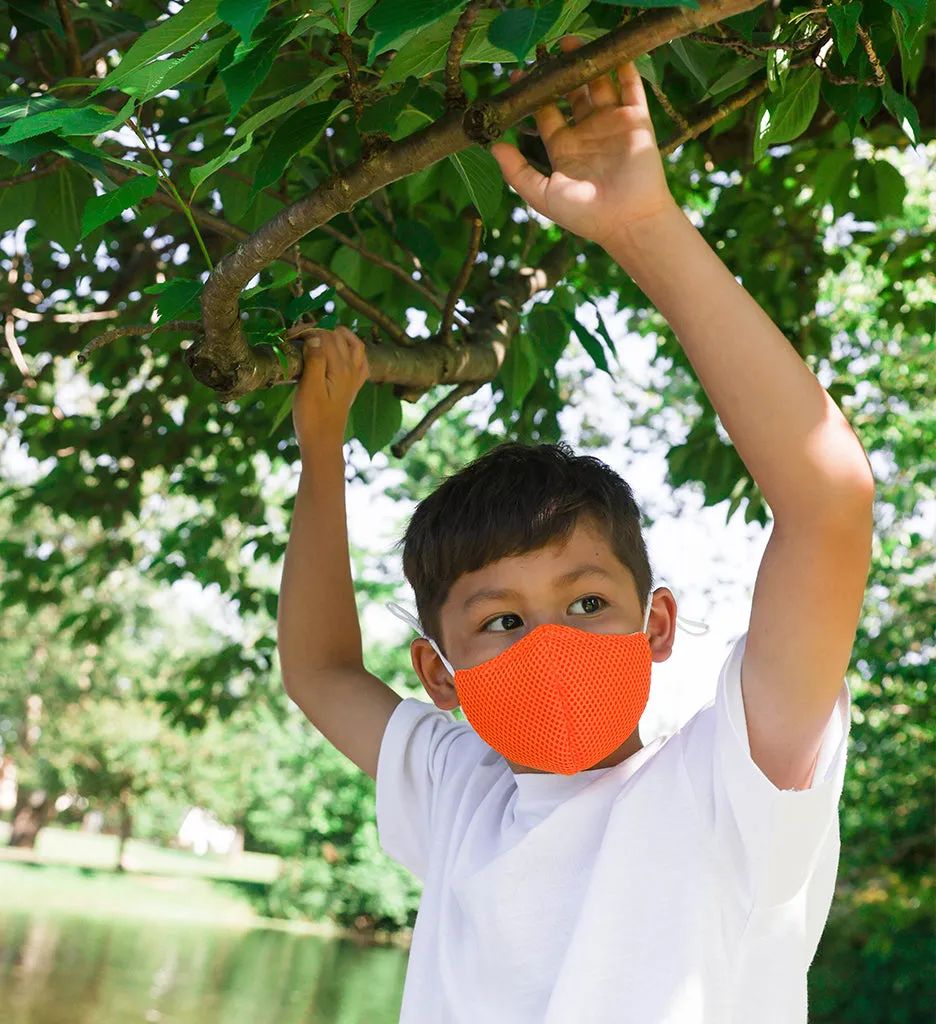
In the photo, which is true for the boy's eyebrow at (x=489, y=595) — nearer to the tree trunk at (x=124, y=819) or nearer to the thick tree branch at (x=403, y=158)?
the thick tree branch at (x=403, y=158)

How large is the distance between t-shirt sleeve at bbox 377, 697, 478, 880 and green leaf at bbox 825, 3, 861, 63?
1.03 metres

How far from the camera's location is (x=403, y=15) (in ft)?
2.87

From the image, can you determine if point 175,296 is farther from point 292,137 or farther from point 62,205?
point 62,205

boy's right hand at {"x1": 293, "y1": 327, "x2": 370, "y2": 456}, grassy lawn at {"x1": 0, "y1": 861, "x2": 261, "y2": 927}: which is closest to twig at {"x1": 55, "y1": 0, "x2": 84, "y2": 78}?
boy's right hand at {"x1": 293, "y1": 327, "x2": 370, "y2": 456}

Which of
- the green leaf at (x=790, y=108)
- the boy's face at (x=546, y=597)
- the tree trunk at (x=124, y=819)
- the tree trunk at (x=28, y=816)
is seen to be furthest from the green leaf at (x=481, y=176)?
the tree trunk at (x=28, y=816)

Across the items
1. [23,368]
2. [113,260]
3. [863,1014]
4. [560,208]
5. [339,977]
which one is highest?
[113,260]

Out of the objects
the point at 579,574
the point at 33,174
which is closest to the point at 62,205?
the point at 33,174

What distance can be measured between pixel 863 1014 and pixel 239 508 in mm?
9266

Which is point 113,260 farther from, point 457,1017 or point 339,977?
point 339,977

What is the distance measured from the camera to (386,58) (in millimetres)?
1892

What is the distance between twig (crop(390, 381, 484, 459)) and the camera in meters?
1.96

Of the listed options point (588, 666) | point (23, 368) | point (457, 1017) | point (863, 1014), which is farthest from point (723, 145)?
point (863, 1014)

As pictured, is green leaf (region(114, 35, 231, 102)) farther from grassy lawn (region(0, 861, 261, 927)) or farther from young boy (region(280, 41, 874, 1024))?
grassy lawn (region(0, 861, 261, 927))

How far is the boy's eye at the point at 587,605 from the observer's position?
58.4 inches
